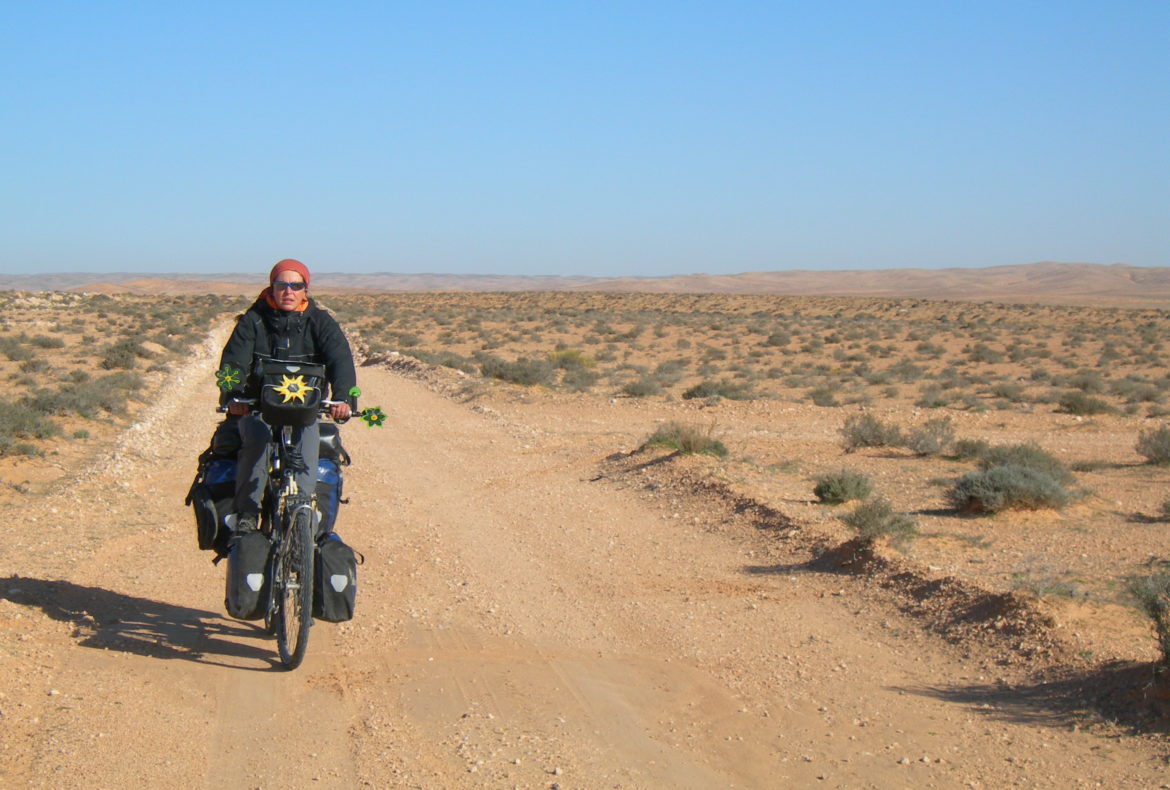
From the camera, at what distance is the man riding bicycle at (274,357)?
5.52 m

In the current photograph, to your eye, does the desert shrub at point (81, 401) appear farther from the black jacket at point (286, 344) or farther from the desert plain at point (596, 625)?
the black jacket at point (286, 344)

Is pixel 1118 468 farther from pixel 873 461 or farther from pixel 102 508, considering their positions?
pixel 102 508

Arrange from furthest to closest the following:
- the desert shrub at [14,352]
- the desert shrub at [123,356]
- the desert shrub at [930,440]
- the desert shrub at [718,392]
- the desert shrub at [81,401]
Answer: the desert shrub at [14,352]
the desert shrub at [123,356]
the desert shrub at [718,392]
the desert shrub at [81,401]
the desert shrub at [930,440]

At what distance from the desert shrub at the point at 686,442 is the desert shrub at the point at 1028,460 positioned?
3.17 meters

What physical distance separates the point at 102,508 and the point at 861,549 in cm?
672

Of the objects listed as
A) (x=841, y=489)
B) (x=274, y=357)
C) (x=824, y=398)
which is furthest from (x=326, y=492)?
(x=824, y=398)

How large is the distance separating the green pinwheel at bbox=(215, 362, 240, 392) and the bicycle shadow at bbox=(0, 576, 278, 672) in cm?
153

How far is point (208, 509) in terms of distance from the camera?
18.6 ft

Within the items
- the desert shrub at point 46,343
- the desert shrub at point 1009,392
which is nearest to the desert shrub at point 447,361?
the desert shrub at point 46,343

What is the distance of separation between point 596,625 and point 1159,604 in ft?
10.4

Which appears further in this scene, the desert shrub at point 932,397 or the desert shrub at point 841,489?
the desert shrub at point 932,397

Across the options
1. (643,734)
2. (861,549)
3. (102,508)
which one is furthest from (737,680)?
(102,508)

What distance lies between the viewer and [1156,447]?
45.6ft

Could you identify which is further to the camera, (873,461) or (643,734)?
(873,461)
